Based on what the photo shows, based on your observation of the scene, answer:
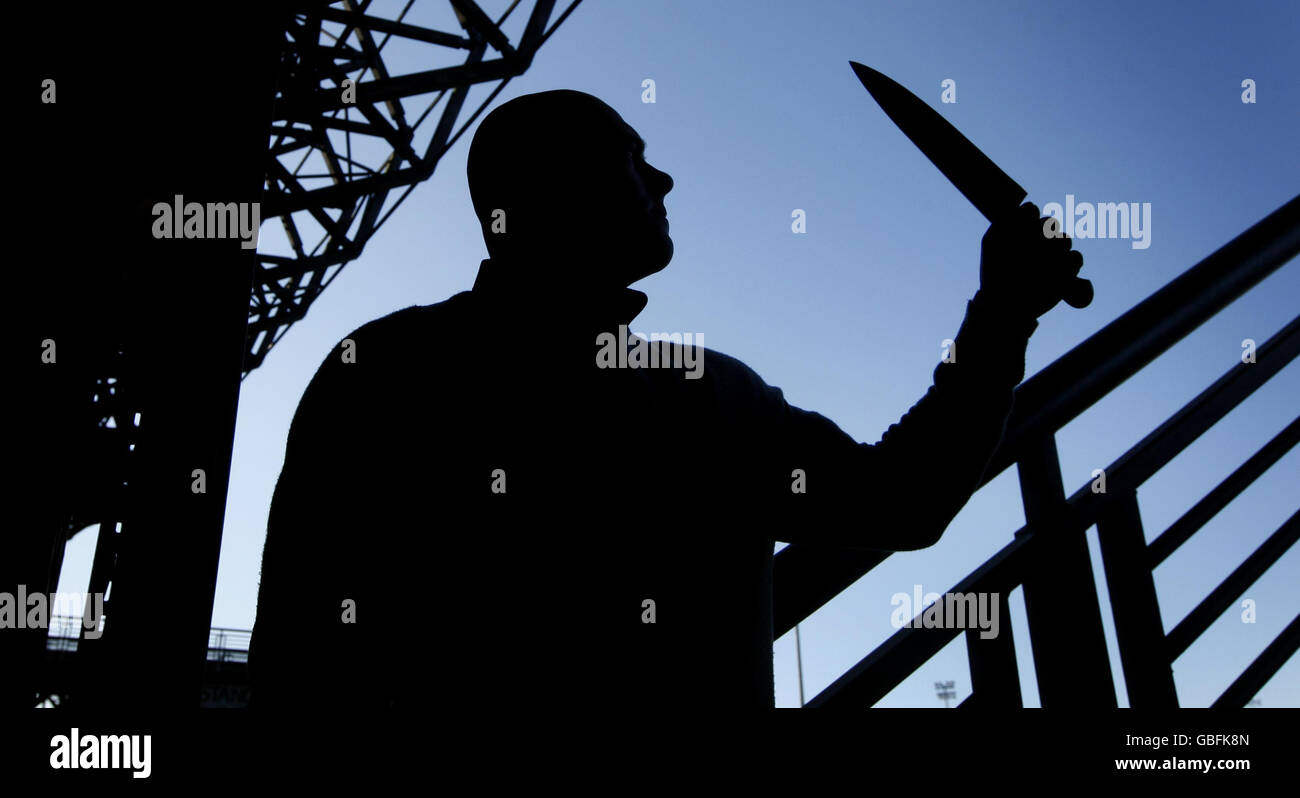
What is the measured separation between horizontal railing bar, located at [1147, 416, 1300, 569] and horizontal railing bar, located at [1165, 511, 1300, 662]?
127 millimetres

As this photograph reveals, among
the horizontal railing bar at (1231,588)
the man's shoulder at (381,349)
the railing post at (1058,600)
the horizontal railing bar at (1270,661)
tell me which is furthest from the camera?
the horizontal railing bar at (1270,661)

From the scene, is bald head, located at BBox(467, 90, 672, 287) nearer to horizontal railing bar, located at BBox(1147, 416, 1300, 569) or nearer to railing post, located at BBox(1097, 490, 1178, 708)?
railing post, located at BBox(1097, 490, 1178, 708)

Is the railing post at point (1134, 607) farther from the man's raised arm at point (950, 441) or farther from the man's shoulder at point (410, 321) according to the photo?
the man's shoulder at point (410, 321)

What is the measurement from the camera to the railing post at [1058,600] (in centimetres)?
145

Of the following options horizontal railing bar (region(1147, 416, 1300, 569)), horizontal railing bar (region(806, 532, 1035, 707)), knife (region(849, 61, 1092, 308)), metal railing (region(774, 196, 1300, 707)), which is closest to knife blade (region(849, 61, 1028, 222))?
knife (region(849, 61, 1092, 308))

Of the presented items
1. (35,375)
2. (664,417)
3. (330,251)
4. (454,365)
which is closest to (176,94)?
(35,375)

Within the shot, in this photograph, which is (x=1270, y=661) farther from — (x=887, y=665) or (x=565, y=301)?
(x=565, y=301)

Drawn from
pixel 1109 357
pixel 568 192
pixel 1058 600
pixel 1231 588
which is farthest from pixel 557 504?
pixel 1231 588

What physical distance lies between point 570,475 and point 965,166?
2.77 feet

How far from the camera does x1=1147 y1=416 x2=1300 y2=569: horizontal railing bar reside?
5.38 ft

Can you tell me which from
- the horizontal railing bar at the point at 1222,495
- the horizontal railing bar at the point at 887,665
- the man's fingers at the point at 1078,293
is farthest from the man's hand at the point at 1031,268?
the horizontal railing bar at the point at 1222,495

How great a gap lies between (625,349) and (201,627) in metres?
2.33
